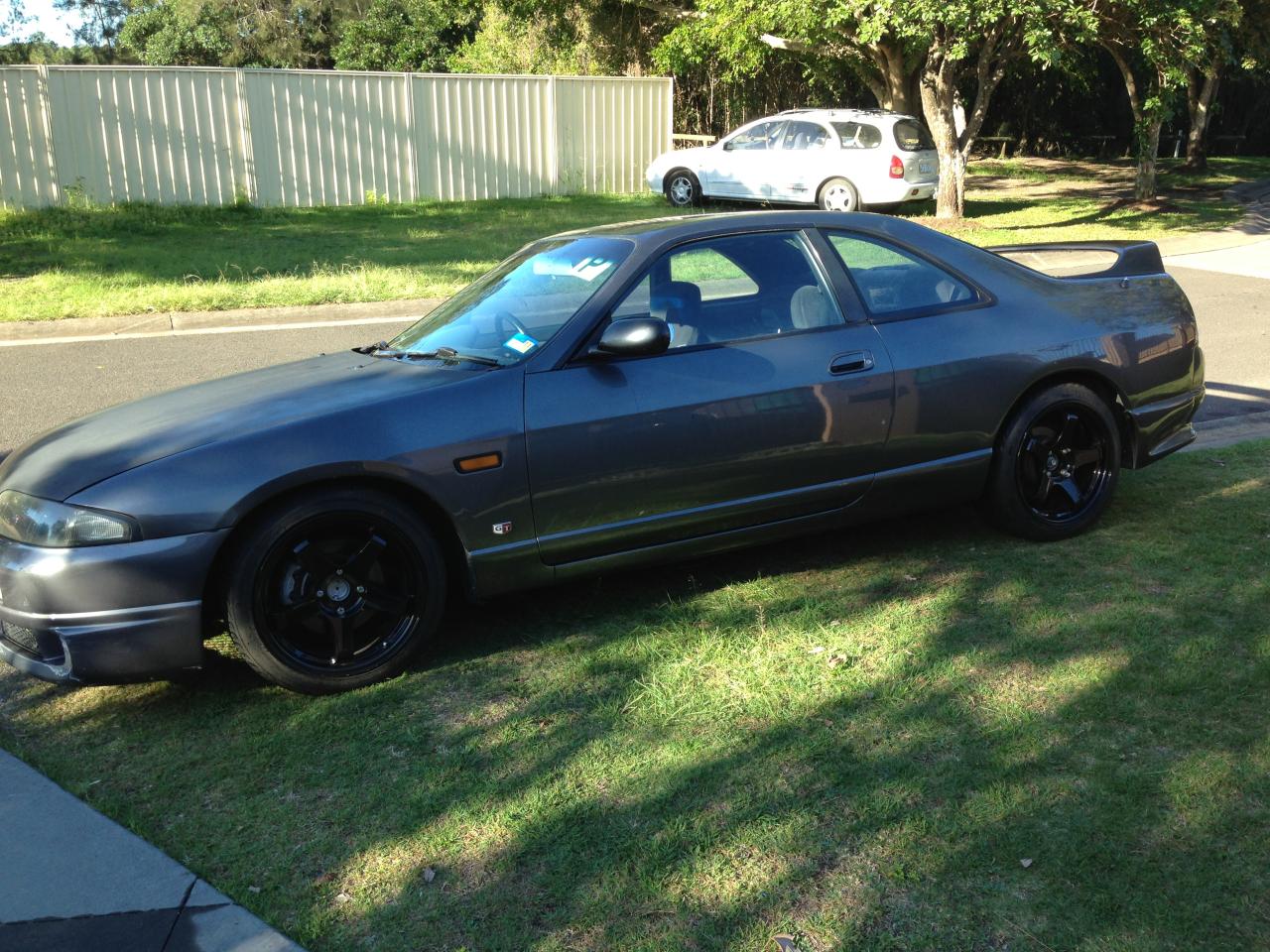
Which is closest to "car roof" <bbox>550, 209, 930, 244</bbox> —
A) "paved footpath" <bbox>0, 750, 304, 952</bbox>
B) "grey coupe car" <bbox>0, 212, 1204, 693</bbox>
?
"grey coupe car" <bbox>0, 212, 1204, 693</bbox>

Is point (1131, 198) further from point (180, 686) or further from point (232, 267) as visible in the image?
point (180, 686)

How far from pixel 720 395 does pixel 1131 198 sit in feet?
68.5

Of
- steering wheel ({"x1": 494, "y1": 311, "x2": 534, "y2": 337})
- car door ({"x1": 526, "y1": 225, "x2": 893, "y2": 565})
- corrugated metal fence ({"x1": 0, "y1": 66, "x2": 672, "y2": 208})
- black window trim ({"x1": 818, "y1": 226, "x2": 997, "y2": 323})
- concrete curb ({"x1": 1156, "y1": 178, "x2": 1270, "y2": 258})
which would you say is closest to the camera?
car door ({"x1": 526, "y1": 225, "x2": 893, "y2": 565})

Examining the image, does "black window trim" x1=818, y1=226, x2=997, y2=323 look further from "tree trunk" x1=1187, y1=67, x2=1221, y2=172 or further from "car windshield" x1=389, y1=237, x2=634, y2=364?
"tree trunk" x1=1187, y1=67, x2=1221, y2=172

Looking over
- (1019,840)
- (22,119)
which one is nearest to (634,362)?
(1019,840)

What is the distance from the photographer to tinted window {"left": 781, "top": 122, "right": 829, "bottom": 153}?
62.5 ft

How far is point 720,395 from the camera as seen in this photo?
14.7ft

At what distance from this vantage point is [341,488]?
3990 millimetres

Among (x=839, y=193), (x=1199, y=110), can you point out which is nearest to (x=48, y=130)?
(x=839, y=193)

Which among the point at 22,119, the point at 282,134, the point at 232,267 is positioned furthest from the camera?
the point at 282,134

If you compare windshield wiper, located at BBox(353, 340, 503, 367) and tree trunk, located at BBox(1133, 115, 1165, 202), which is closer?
windshield wiper, located at BBox(353, 340, 503, 367)

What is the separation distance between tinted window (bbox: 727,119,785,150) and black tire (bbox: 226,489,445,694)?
16.8 m

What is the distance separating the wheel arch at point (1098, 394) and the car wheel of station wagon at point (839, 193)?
1400 cm

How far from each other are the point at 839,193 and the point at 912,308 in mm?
14562
